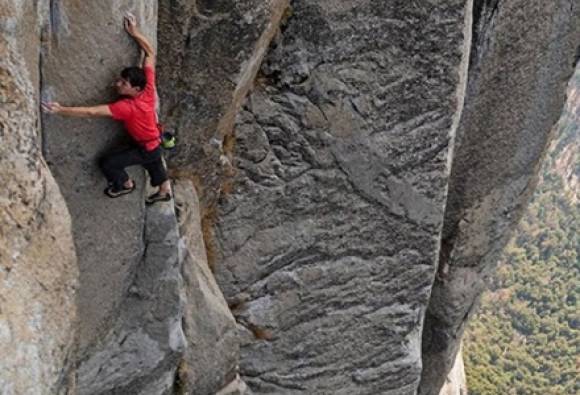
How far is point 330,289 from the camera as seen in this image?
→ 6.95 m

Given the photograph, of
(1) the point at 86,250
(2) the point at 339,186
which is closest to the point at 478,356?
(2) the point at 339,186

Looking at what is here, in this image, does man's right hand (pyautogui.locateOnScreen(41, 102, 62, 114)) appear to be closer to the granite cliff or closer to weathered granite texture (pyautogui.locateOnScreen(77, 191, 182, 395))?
the granite cliff

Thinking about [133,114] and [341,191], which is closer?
[133,114]

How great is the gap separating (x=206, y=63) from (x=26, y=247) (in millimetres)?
2192

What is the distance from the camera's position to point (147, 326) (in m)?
4.90

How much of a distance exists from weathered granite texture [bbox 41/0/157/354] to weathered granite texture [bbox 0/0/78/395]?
0.42 metres

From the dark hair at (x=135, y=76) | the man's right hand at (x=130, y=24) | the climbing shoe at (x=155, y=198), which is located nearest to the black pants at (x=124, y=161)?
the climbing shoe at (x=155, y=198)

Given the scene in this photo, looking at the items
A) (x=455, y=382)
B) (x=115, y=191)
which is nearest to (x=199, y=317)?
(x=115, y=191)

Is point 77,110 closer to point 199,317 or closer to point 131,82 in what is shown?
point 131,82

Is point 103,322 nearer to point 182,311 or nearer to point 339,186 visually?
point 182,311

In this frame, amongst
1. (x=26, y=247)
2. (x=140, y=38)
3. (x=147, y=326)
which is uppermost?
(x=140, y=38)

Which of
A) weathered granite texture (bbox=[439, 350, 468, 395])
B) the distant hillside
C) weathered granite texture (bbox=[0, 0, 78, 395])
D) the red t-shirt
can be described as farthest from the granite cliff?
the distant hillside

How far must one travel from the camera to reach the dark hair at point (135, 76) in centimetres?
381

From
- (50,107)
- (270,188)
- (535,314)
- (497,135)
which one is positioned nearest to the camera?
(50,107)
